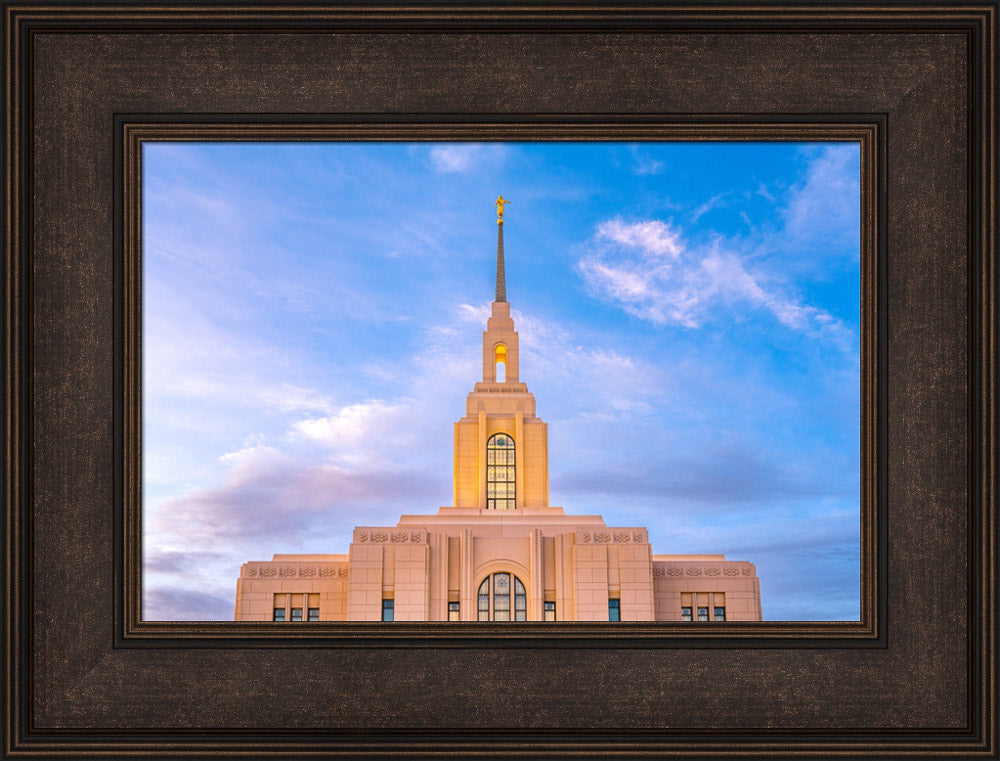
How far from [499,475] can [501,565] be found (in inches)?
74.6

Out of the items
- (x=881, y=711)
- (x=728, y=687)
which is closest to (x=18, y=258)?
(x=728, y=687)

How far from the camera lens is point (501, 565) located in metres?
6.25

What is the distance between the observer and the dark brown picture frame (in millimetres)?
2885

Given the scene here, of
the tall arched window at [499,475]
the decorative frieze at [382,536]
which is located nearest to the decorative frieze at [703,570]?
the decorative frieze at [382,536]

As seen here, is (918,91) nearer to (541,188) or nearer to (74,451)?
(541,188)

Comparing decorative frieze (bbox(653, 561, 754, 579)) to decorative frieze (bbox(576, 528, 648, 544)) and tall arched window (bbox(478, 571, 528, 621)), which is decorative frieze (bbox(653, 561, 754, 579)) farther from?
tall arched window (bbox(478, 571, 528, 621))

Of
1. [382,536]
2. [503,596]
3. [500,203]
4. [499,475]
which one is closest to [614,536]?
[503,596]

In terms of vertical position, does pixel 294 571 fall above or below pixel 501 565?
above

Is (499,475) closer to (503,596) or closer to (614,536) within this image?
(503,596)

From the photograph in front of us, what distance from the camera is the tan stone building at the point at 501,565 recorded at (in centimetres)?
408

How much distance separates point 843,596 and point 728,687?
0.67m

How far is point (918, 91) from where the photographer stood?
9.93 feet

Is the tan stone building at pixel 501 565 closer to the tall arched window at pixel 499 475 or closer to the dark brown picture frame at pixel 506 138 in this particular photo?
the tall arched window at pixel 499 475

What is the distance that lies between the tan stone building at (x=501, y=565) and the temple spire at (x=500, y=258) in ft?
0.04
